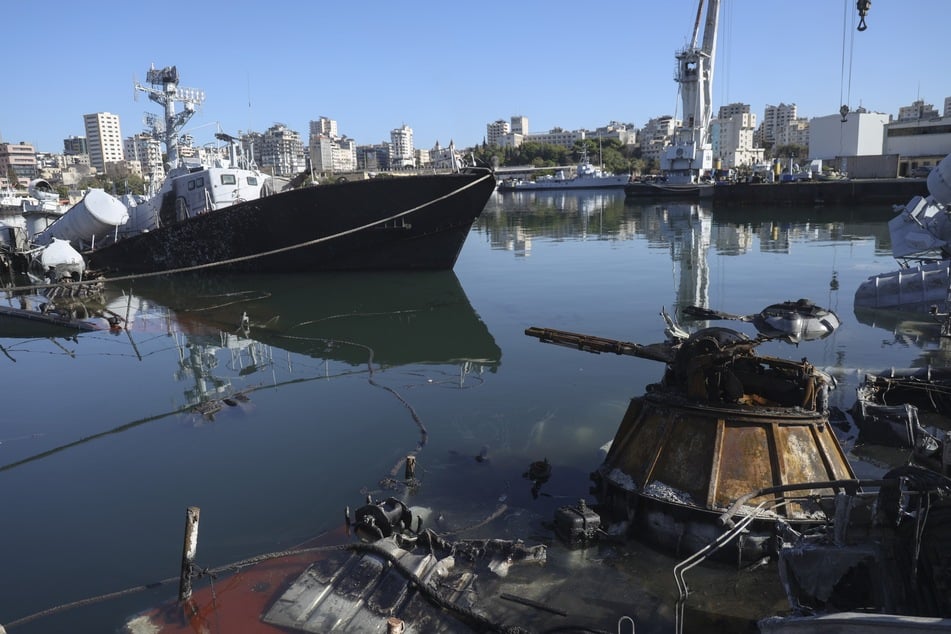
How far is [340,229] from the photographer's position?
73.7ft

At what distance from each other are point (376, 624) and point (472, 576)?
98 centimetres

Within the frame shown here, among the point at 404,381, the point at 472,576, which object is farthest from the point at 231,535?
the point at 404,381

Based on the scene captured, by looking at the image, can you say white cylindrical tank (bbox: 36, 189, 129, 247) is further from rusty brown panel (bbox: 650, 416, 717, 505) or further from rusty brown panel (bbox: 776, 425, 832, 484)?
rusty brown panel (bbox: 776, 425, 832, 484)

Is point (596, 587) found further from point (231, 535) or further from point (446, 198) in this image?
point (446, 198)

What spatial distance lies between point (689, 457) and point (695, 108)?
65.4 meters

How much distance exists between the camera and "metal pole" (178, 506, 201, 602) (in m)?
5.34

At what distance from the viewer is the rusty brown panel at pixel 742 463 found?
5758 mm

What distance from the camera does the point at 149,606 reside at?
224 inches

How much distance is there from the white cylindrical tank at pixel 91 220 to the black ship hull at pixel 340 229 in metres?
3.95

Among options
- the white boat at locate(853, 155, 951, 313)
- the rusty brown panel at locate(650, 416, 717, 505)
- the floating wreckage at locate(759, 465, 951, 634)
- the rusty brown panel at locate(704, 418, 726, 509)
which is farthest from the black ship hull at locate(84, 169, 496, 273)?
the floating wreckage at locate(759, 465, 951, 634)

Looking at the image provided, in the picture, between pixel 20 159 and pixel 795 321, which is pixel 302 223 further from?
pixel 20 159

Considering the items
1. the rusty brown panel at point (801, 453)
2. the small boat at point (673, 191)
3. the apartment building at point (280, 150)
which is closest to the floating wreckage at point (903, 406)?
the rusty brown panel at point (801, 453)

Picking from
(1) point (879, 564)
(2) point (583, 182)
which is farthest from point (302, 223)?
(2) point (583, 182)

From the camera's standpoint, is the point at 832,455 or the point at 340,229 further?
the point at 340,229
